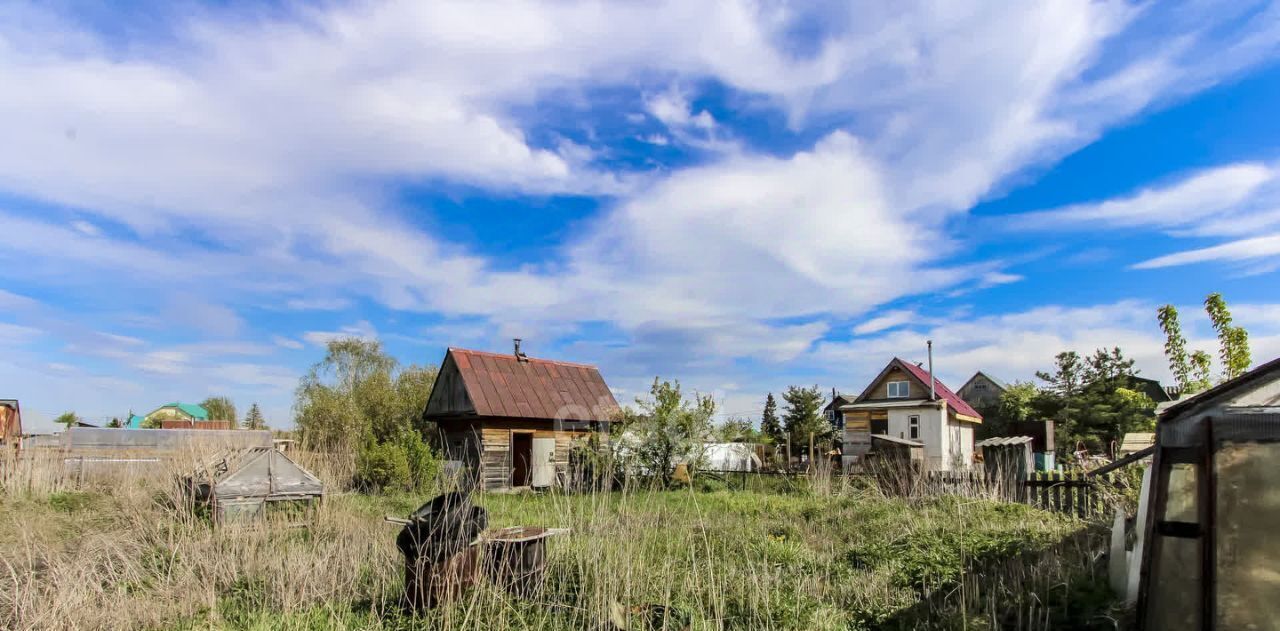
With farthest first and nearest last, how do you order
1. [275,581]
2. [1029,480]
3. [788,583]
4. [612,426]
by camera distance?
1. [612,426]
2. [1029,480]
3. [788,583]
4. [275,581]

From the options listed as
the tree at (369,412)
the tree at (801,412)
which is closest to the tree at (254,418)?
the tree at (369,412)

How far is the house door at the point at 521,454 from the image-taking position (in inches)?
808

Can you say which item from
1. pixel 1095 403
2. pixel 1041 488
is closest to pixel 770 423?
pixel 1095 403

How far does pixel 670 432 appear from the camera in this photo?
17516 millimetres

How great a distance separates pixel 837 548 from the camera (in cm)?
823

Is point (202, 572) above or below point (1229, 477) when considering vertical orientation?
below

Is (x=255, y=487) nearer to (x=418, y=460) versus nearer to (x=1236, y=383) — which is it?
(x=418, y=460)

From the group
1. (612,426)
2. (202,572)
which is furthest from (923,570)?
(612,426)

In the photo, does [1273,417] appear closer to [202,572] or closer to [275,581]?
[275,581]

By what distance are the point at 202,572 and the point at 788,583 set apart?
5280 millimetres

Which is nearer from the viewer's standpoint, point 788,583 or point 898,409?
point 788,583

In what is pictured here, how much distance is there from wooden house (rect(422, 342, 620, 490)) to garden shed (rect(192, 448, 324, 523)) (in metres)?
7.85

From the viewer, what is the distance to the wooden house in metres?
19.5

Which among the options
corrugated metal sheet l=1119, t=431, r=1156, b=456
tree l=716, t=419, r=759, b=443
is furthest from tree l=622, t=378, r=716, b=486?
corrugated metal sheet l=1119, t=431, r=1156, b=456
